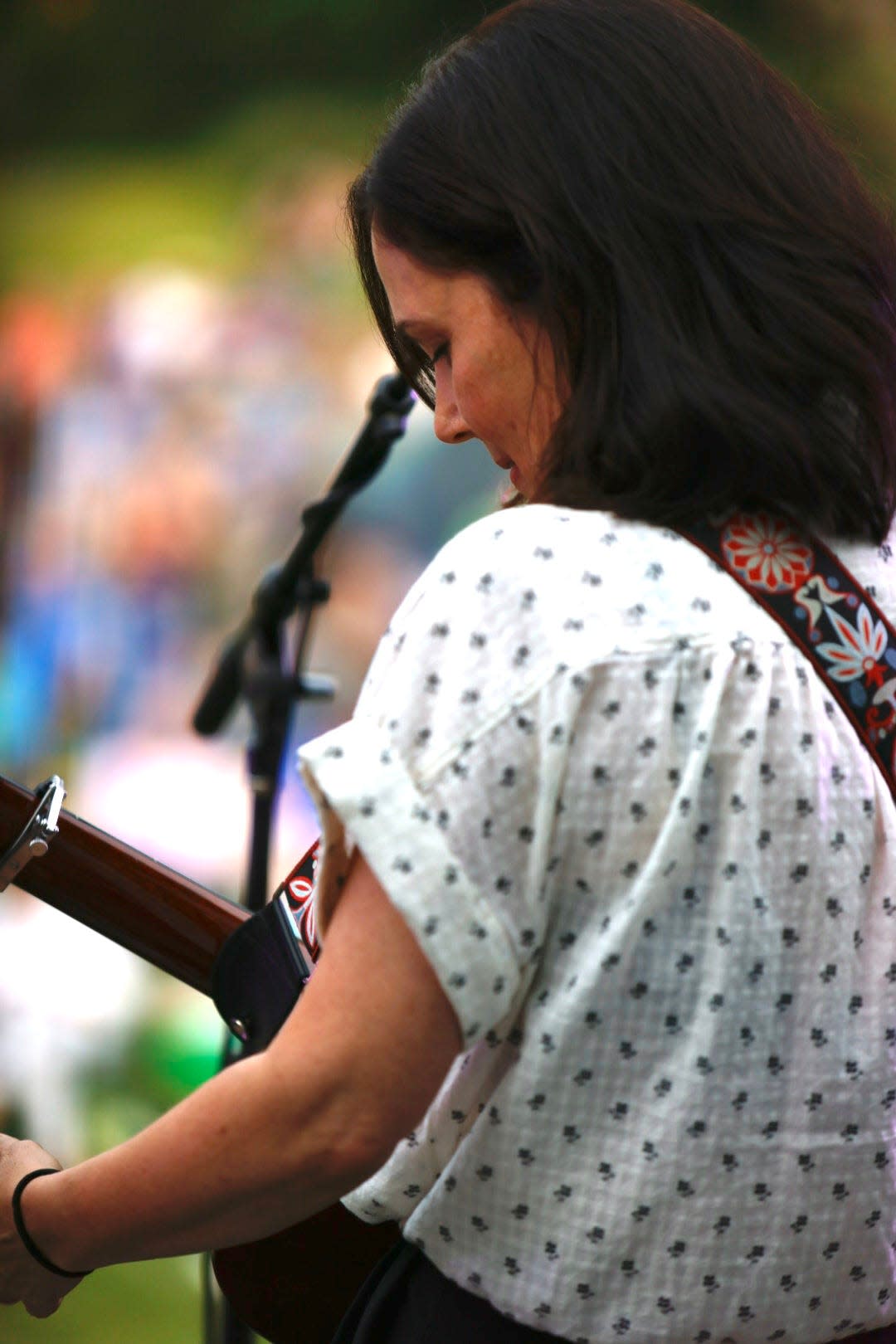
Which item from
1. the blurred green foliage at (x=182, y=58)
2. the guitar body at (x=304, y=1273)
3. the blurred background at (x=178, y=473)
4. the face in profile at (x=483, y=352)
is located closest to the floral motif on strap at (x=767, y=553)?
the face in profile at (x=483, y=352)

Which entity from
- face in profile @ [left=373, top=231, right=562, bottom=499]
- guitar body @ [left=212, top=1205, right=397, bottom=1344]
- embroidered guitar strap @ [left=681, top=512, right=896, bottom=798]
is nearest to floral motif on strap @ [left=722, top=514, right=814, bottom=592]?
embroidered guitar strap @ [left=681, top=512, right=896, bottom=798]

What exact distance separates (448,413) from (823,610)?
0.34 meters

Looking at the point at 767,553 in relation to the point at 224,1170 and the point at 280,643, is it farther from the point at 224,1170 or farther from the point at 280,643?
the point at 280,643

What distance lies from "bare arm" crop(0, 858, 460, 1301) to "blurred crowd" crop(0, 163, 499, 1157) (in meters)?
2.24

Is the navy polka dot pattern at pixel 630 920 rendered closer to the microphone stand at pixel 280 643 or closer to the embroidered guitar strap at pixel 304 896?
the embroidered guitar strap at pixel 304 896

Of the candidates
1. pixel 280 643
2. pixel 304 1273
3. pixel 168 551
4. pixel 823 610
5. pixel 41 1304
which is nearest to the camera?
pixel 823 610

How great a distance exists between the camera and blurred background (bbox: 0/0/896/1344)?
3.08m

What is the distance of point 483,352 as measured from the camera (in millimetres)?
962

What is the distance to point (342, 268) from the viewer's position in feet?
10.4

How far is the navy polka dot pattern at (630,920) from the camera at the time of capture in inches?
29.5

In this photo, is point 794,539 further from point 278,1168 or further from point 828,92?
point 828,92

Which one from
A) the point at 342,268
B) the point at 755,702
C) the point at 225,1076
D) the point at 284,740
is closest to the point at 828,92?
the point at 342,268

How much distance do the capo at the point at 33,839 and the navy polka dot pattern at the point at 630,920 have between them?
0.51 metres

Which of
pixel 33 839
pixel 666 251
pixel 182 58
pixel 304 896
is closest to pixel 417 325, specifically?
pixel 666 251
